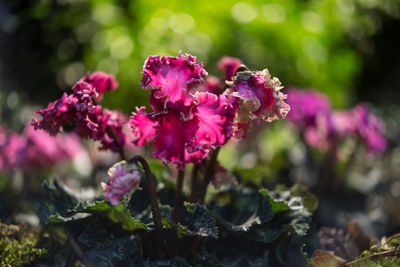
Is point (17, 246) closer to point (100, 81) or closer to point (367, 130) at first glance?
point (100, 81)

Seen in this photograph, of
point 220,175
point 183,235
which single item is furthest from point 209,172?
point 183,235

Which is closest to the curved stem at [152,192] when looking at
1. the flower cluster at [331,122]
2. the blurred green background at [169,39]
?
→ the flower cluster at [331,122]

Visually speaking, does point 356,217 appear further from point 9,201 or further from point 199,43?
point 199,43

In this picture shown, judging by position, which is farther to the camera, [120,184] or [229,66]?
[229,66]

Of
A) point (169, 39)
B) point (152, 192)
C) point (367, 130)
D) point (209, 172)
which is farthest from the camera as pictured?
point (169, 39)

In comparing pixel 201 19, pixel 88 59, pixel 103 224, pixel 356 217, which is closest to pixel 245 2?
pixel 201 19

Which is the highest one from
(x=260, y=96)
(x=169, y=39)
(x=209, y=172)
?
(x=260, y=96)

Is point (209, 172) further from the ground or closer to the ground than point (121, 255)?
further from the ground

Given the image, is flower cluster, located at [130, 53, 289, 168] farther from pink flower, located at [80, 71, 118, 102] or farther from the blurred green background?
the blurred green background

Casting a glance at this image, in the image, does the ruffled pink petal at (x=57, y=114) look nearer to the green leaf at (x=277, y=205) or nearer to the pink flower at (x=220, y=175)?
the pink flower at (x=220, y=175)
